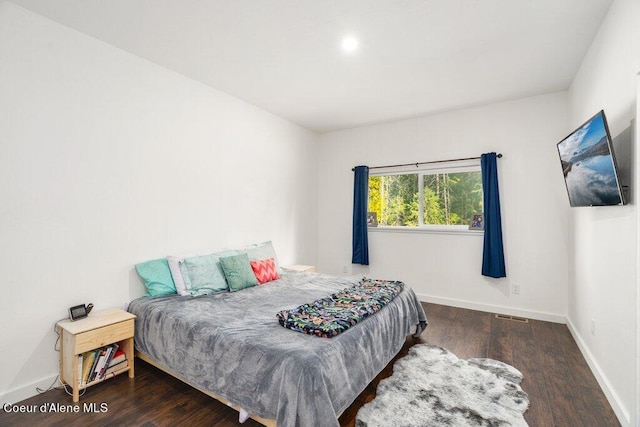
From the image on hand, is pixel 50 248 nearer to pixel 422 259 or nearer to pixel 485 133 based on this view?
pixel 422 259

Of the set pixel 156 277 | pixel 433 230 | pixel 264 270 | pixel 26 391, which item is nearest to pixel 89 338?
pixel 26 391

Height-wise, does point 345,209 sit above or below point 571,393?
above

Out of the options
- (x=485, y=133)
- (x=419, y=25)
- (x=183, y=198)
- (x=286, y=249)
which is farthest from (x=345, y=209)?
(x=419, y=25)

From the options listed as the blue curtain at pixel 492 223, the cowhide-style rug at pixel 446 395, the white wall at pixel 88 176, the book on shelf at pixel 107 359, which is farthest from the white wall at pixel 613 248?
the white wall at pixel 88 176

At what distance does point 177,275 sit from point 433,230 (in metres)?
3.34

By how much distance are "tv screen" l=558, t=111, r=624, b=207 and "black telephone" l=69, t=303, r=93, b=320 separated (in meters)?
3.80

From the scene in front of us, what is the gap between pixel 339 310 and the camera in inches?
93.5

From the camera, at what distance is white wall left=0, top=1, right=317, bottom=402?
218 centimetres

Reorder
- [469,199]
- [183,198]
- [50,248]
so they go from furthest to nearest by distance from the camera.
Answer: [469,199]
[183,198]
[50,248]

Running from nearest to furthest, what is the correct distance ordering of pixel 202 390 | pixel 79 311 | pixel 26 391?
pixel 202 390 < pixel 26 391 < pixel 79 311

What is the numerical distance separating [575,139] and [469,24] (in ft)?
3.89

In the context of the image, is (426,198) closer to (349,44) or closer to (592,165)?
(592,165)

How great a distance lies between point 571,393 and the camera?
225cm

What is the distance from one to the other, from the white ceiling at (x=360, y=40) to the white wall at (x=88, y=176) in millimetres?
272
